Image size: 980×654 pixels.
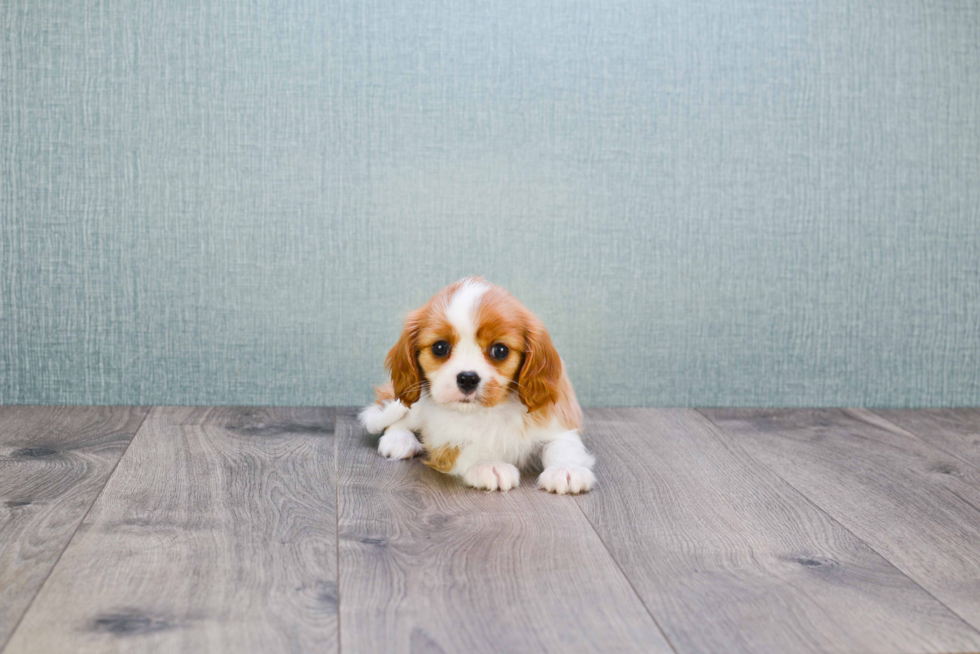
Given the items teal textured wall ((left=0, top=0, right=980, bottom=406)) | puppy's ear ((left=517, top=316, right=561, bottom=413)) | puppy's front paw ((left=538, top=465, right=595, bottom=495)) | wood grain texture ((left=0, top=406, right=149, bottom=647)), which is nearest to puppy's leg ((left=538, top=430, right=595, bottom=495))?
puppy's front paw ((left=538, top=465, right=595, bottom=495))

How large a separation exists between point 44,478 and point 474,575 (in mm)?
839

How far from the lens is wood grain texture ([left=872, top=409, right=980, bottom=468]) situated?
6.03 ft

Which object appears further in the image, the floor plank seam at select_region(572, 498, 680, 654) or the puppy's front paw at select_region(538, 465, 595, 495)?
the puppy's front paw at select_region(538, 465, 595, 495)

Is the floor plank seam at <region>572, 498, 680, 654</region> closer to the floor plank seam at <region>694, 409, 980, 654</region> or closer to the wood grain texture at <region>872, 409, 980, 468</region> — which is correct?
the floor plank seam at <region>694, 409, 980, 654</region>

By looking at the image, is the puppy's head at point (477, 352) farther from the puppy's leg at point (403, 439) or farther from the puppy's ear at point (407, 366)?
the puppy's leg at point (403, 439)

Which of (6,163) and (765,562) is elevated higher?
(6,163)

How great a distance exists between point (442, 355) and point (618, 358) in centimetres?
79

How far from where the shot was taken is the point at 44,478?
145 centimetres

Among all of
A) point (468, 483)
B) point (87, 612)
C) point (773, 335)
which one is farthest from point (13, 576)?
point (773, 335)

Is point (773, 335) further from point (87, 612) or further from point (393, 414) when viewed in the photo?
point (87, 612)

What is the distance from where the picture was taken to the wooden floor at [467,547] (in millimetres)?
943

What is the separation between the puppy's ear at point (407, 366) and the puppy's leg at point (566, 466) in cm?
27

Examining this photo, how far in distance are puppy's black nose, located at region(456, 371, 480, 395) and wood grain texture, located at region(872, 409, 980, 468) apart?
1076 mm

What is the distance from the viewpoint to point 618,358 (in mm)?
2145
